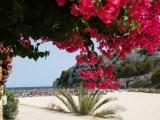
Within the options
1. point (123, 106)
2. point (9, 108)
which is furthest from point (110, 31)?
point (123, 106)

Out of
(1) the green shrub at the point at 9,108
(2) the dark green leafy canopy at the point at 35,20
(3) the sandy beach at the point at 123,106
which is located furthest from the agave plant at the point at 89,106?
(2) the dark green leafy canopy at the point at 35,20

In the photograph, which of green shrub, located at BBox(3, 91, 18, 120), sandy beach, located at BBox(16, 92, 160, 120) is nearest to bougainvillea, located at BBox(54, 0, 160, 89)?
green shrub, located at BBox(3, 91, 18, 120)

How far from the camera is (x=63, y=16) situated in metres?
3.71

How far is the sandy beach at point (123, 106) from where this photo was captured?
21117mm

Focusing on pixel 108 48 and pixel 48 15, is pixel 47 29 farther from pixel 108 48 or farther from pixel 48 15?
pixel 108 48

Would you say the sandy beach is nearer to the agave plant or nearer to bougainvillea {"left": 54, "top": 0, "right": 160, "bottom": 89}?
the agave plant

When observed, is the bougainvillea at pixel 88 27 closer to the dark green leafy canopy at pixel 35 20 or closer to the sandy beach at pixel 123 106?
the dark green leafy canopy at pixel 35 20

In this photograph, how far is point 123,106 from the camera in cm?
2811

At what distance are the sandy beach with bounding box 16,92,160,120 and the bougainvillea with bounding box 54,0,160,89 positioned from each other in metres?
15.4

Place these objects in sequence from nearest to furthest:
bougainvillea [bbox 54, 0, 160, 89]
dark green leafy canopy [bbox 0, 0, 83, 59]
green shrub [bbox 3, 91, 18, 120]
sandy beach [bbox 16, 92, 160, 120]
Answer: bougainvillea [bbox 54, 0, 160, 89] → dark green leafy canopy [bbox 0, 0, 83, 59] → green shrub [bbox 3, 91, 18, 120] → sandy beach [bbox 16, 92, 160, 120]

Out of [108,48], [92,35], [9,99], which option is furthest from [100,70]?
[9,99]

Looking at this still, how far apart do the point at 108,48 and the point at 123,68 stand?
7751cm

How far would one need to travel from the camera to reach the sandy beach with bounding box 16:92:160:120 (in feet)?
69.3

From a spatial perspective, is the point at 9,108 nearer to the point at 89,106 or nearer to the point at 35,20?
the point at 89,106
